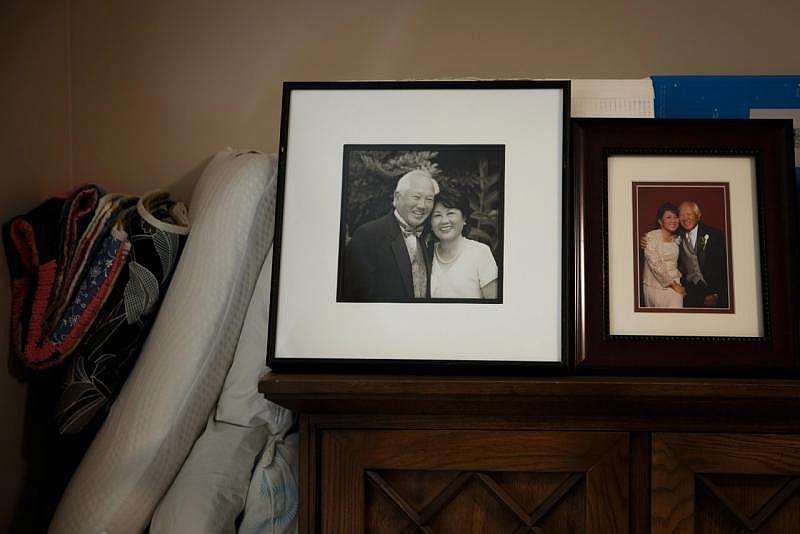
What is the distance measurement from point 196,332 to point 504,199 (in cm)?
52

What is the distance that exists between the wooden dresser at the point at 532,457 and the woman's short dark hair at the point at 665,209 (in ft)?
0.80

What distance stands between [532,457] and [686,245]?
38cm

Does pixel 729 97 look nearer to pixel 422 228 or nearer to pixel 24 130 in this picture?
pixel 422 228

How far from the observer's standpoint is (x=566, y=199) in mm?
1024

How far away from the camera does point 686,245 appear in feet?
3.35

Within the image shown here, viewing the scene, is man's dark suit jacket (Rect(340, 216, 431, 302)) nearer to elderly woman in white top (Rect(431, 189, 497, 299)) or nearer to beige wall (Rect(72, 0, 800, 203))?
elderly woman in white top (Rect(431, 189, 497, 299))

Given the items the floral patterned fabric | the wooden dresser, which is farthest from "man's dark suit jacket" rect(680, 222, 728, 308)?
the floral patterned fabric

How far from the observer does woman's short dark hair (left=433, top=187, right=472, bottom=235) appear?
3.40ft

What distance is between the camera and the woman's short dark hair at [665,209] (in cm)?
103

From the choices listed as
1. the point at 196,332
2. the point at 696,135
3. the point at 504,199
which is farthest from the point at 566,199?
the point at 196,332

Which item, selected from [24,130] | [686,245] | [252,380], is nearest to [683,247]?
[686,245]

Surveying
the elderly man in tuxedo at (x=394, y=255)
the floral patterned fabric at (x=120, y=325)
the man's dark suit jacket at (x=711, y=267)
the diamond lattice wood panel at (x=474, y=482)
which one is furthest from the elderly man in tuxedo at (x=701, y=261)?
the floral patterned fabric at (x=120, y=325)

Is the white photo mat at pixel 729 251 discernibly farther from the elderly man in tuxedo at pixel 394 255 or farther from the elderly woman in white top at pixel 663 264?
the elderly man in tuxedo at pixel 394 255

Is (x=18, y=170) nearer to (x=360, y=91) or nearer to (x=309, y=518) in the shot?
(x=360, y=91)
